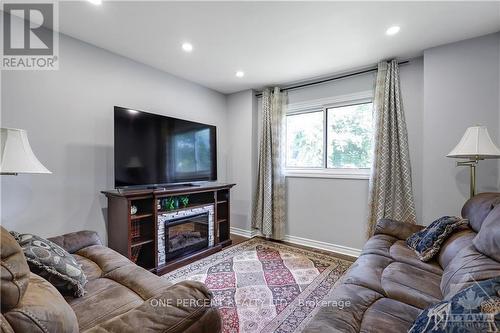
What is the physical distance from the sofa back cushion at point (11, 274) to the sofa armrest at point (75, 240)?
1.27m

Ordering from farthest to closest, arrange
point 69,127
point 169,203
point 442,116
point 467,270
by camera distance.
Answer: point 169,203
point 442,116
point 69,127
point 467,270

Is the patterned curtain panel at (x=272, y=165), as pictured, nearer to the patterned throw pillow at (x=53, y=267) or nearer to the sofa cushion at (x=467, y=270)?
the sofa cushion at (x=467, y=270)

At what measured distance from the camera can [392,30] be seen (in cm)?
223

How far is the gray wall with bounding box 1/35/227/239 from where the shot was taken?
6.86 feet

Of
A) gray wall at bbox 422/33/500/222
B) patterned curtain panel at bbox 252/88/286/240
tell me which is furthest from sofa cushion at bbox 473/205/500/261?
patterned curtain panel at bbox 252/88/286/240

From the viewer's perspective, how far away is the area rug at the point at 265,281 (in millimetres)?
1850

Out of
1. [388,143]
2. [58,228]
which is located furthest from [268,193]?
[58,228]

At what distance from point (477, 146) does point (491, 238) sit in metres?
1.05

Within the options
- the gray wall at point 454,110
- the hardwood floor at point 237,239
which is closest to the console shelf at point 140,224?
the hardwood floor at point 237,239

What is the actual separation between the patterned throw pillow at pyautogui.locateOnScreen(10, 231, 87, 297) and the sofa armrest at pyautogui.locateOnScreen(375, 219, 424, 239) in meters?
2.45

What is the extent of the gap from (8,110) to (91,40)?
1010mm

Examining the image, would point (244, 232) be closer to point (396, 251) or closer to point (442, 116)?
point (396, 251)

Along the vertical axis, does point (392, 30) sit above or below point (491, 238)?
above

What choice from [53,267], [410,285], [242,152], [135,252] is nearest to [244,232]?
[242,152]
